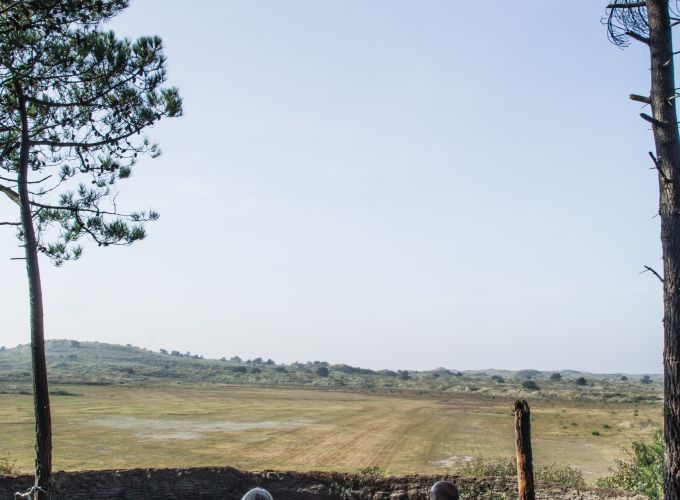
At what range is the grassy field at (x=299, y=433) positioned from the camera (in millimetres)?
26766

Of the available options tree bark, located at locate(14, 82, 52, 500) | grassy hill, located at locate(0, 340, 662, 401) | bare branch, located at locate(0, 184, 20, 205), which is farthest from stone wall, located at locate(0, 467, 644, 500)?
grassy hill, located at locate(0, 340, 662, 401)

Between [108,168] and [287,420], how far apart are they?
3238 cm

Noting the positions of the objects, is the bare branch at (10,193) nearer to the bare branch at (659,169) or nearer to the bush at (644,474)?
the bare branch at (659,169)

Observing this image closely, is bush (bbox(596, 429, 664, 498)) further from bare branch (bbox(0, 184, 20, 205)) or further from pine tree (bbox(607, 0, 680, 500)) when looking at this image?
bare branch (bbox(0, 184, 20, 205))

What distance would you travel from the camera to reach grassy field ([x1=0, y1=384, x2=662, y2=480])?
26.8 m

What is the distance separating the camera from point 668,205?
848 cm

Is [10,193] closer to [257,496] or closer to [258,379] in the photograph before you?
[257,496]

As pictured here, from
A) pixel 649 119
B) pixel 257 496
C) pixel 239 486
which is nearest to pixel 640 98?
pixel 649 119

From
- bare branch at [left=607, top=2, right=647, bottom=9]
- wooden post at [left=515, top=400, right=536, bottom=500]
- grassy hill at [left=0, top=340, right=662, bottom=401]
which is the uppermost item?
bare branch at [left=607, top=2, right=647, bottom=9]

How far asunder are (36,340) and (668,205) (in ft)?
32.7

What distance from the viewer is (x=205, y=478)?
52.9 feet

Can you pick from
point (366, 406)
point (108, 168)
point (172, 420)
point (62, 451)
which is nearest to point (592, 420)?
point (366, 406)

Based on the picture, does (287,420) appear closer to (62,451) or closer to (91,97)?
(62,451)

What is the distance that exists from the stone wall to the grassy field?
8.38 meters
